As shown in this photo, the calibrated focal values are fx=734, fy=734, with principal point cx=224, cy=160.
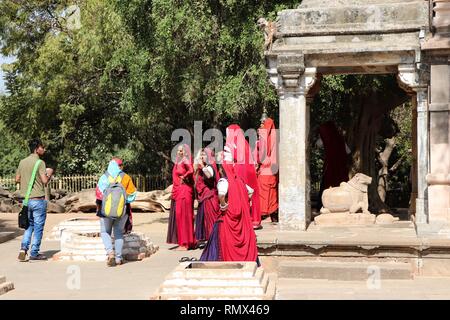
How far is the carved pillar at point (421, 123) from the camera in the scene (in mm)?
9367

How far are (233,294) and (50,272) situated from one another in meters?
3.90

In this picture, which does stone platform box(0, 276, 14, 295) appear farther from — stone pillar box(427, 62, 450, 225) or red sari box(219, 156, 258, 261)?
stone pillar box(427, 62, 450, 225)

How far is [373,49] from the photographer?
9.28 metres

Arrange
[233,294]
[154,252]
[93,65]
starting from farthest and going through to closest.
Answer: [93,65] → [154,252] → [233,294]

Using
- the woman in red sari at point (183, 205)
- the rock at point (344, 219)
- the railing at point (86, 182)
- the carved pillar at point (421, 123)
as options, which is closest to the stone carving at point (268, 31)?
the carved pillar at point (421, 123)

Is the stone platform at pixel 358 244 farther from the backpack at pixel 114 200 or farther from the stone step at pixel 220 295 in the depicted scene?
the stone step at pixel 220 295

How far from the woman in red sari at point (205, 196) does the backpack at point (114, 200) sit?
190cm

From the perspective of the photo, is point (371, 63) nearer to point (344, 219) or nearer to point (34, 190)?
point (344, 219)

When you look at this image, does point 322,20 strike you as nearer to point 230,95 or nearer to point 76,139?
point 230,95

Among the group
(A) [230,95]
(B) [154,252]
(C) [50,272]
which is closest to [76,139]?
(A) [230,95]

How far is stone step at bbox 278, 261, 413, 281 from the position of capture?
852cm

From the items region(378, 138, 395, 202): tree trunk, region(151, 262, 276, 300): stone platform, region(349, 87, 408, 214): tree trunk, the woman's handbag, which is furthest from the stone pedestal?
region(378, 138, 395, 202): tree trunk

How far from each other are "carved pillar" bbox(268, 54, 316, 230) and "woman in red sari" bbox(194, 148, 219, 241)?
7.91ft

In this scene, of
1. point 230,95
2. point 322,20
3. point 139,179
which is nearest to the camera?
point 322,20
